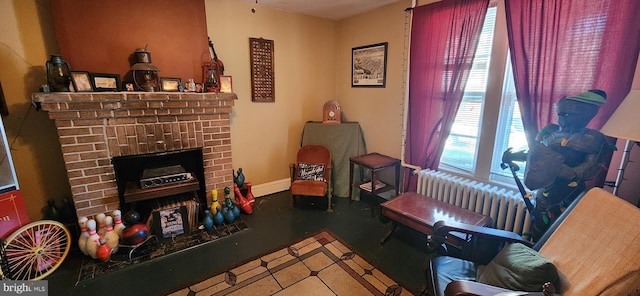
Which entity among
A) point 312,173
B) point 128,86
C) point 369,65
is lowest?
point 312,173

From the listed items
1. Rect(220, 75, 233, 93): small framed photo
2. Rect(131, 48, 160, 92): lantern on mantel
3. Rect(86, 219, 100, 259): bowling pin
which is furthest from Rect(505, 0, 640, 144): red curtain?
Rect(86, 219, 100, 259): bowling pin

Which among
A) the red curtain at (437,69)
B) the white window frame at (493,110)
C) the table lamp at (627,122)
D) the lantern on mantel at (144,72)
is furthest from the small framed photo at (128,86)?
the table lamp at (627,122)

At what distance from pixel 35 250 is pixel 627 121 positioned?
3.79 m

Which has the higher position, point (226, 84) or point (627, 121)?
point (226, 84)

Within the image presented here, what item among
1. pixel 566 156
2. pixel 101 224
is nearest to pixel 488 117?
pixel 566 156

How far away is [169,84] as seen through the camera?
8.00 ft

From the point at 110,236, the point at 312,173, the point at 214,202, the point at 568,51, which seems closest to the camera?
the point at 568,51

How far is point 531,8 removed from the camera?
1.83m

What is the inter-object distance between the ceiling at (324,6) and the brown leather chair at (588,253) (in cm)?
251

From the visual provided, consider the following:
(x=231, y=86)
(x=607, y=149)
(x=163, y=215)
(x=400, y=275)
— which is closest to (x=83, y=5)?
(x=231, y=86)

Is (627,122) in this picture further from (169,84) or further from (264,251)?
(169,84)

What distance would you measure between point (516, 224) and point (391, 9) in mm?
2408

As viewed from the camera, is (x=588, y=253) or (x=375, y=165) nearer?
(x=588, y=253)

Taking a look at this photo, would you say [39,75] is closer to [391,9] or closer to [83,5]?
[83,5]
